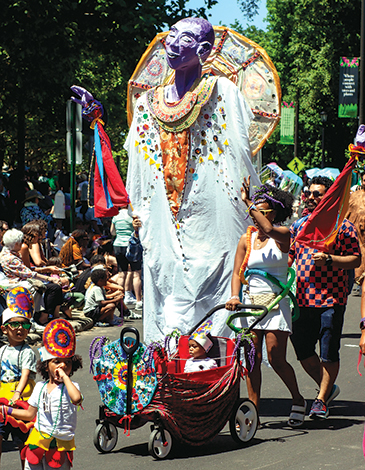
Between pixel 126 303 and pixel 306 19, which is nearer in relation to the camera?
pixel 126 303

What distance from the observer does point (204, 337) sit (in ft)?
18.6

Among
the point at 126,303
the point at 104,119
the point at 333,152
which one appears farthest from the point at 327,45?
the point at 104,119

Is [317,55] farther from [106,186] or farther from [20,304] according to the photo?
[20,304]

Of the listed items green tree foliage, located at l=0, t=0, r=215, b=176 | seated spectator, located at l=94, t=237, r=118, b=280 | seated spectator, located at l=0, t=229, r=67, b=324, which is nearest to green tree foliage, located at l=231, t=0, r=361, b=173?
green tree foliage, located at l=0, t=0, r=215, b=176

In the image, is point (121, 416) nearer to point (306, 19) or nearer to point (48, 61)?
point (48, 61)

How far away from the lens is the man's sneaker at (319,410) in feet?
20.1

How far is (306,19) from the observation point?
112ft

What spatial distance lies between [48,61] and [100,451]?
1141cm

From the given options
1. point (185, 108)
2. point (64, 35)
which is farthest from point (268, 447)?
point (64, 35)

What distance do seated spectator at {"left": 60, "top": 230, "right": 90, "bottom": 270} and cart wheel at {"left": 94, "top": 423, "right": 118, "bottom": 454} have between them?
7099mm

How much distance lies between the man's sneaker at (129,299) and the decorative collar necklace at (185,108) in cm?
666

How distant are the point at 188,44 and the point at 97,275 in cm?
550

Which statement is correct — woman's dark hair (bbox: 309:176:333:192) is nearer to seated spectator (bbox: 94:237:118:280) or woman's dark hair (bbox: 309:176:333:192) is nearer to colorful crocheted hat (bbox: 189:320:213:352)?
colorful crocheted hat (bbox: 189:320:213:352)

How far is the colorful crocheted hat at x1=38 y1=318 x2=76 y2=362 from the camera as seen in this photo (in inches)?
165
